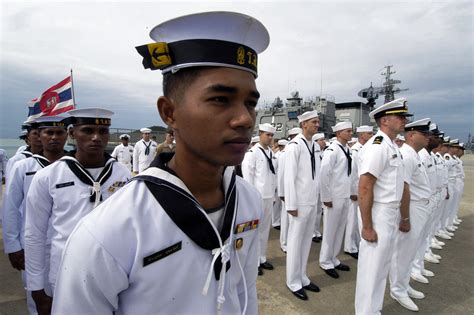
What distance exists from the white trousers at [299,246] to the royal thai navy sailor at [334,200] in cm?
90

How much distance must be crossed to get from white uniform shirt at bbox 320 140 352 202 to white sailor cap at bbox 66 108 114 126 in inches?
166

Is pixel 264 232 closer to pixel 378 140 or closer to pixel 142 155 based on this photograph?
pixel 378 140

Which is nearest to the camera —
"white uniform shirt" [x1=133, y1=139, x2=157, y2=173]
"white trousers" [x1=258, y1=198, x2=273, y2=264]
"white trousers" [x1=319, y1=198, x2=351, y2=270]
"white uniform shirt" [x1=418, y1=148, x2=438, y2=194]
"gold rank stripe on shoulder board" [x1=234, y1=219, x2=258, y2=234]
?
"gold rank stripe on shoulder board" [x1=234, y1=219, x2=258, y2=234]

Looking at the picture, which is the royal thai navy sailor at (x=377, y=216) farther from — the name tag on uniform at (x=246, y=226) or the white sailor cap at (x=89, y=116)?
the white sailor cap at (x=89, y=116)

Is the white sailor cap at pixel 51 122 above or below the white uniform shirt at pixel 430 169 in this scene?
above

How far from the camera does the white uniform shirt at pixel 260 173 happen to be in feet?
18.4

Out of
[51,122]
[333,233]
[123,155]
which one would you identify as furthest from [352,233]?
[123,155]

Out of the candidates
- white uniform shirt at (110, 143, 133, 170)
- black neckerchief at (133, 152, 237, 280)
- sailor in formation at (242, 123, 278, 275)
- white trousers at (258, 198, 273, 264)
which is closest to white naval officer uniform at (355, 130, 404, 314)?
white trousers at (258, 198, 273, 264)

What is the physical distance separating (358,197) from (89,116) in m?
3.41

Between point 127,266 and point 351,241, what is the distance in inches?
238

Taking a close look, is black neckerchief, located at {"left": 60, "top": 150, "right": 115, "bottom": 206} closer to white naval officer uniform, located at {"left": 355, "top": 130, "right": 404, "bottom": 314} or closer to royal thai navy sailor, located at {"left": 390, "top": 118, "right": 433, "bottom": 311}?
white naval officer uniform, located at {"left": 355, "top": 130, "right": 404, "bottom": 314}

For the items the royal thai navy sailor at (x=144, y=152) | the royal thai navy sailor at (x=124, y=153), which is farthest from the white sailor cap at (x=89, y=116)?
the royal thai navy sailor at (x=124, y=153)

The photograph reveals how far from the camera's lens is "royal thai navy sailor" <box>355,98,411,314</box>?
127 inches

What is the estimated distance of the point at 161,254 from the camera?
0.98 meters
